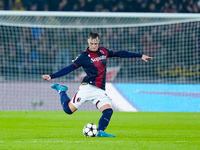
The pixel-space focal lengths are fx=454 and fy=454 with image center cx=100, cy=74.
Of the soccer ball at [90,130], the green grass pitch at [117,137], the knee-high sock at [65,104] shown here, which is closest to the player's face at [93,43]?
the knee-high sock at [65,104]

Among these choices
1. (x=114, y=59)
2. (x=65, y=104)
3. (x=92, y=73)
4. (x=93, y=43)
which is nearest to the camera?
(x=93, y=43)

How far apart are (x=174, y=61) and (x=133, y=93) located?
8.51 ft

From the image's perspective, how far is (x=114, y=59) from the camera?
16.7 metres

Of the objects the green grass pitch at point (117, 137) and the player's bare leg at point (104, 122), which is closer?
the green grass pitch at point (117, 137)

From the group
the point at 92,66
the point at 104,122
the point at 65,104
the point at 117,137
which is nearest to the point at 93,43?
the point at 92,66

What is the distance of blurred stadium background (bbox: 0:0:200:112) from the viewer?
46.9 ft

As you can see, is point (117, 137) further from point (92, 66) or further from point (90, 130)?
point (92, 66)

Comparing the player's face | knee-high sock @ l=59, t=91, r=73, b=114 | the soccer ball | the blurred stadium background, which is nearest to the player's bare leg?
the soccer ball

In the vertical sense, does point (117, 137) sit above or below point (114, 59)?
below

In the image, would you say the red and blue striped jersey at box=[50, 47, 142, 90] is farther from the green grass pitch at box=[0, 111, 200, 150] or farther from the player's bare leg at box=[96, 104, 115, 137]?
the green grass pitch at box=[0, 111, 200, 150]

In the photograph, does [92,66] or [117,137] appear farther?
[92,66]

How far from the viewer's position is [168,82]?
1520 centimetres

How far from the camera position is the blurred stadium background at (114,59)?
14.3 m

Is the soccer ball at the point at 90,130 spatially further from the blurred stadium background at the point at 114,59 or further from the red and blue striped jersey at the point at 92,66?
the blurred stadium background at the point at 114,59
